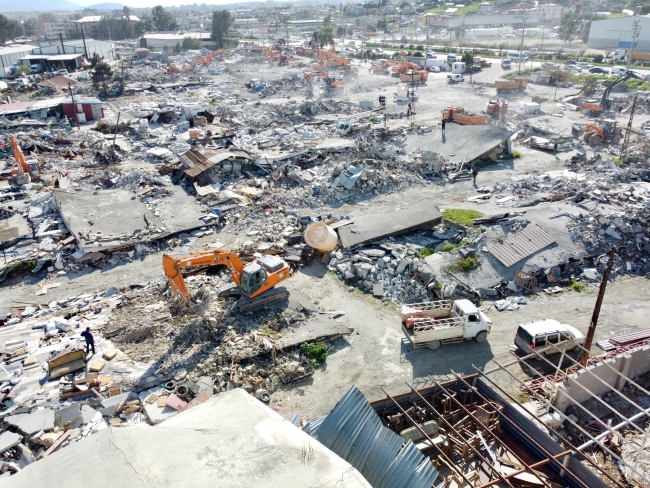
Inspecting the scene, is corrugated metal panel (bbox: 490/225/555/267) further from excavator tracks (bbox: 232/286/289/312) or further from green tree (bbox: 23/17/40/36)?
green tree (bbox: 23/17/40/36)

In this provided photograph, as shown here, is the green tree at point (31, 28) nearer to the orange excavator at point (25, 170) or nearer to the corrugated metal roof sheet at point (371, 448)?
the orange excavator at point (25, 170)

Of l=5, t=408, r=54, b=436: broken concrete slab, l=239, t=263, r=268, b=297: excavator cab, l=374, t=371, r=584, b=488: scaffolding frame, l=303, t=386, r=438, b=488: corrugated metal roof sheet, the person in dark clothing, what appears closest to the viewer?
l=303, t=386, r=438, b=488: corrugated metal roof sheet

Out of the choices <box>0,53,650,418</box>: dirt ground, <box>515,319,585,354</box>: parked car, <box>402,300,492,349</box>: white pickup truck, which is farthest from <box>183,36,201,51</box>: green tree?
<box>515,319,585,354</box>: parked car

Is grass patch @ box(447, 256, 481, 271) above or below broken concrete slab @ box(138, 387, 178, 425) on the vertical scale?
above

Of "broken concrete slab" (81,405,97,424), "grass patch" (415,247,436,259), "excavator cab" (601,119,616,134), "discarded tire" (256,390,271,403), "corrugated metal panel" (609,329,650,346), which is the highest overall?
"excavator cab" (601,119,616,134)

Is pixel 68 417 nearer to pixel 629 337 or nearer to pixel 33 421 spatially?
pixel 33 421

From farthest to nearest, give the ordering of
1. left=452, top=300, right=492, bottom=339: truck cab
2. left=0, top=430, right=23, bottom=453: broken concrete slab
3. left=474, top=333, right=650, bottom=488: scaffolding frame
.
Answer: left=452, top=300, right=492, bottom=339: truck cab
left=0, top=430, right=23, bottom=453: broken concrete slab
left=474, top=333, right=650, bottom=488: scaffolding frame
